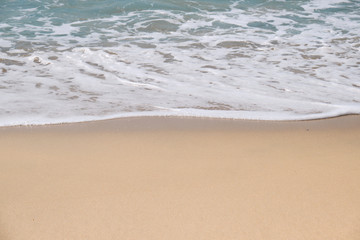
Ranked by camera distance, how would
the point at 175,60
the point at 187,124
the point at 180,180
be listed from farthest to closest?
the point at 175,60
the point at 187,124
the point at 180,180

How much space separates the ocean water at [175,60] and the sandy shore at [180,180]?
33 centimetres

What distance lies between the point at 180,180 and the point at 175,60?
296cm

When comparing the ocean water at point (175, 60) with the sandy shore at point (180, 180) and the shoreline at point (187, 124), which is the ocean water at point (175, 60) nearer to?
the shoreline at point (187, 124)

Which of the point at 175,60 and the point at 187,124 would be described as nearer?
the point at 187,124

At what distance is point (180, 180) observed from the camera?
2107 mm

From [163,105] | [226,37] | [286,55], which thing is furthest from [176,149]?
[226,37]

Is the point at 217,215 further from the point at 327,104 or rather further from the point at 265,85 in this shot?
the point at 265,85

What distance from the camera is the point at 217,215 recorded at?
1789mm

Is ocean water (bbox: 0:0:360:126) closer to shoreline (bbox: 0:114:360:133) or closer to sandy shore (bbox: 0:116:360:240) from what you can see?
shoreline (bbox: 0:114:360:133)

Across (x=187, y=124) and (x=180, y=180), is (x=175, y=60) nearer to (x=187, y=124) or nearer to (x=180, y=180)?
(x=187, y=124)

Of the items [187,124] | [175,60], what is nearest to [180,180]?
[187,124]

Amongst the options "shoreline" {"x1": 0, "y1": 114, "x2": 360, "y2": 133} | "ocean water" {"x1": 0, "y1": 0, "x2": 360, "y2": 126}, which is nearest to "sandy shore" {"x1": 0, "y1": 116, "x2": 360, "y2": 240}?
"shoreline" {"x1": 0, "y1": 114, "x2": 360, "y2": 133}

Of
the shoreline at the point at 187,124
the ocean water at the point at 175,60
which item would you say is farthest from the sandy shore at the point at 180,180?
the ocean water at the point at 175,60

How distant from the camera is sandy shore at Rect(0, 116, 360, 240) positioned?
5.60ft
